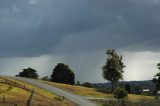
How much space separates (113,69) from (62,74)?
37240 millimetres

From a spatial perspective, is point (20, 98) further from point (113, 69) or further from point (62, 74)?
point (62, 74)

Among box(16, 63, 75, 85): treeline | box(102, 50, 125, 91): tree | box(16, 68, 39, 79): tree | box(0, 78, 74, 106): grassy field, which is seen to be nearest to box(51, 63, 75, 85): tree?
box(16, 63, 75, 85): treeline

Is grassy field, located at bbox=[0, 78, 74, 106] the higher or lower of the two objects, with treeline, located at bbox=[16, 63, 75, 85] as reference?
lower

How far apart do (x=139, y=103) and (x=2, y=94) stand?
78.1 feet

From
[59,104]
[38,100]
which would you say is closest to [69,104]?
[59,104]

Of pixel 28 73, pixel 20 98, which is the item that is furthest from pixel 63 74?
pixel 20 98

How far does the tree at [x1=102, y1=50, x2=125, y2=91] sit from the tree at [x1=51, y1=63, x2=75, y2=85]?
33.5 m

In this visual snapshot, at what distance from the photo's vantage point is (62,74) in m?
179

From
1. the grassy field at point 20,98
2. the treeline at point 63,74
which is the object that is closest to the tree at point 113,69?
the treeline at point 63,74

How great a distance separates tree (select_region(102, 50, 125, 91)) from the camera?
481 ft

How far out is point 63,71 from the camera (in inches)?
7052

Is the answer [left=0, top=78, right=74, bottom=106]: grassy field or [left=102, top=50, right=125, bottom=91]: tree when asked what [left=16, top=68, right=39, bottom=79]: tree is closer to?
[left=102, top=50, right=125, bottom=91]: tree

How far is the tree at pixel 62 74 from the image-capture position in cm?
17925

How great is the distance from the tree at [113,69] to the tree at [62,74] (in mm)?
33458
